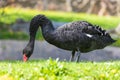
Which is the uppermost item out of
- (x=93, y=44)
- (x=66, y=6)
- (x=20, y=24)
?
(x=93, y=44)

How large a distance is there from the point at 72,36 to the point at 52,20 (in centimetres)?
2212

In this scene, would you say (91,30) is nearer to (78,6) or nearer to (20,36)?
(20,36)

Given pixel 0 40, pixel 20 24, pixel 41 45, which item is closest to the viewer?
pixel 41 45

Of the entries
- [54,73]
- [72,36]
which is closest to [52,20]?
[72,36]

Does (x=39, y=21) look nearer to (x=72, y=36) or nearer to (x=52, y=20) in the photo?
(x=72, y=36)

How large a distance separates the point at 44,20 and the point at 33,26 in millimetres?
260

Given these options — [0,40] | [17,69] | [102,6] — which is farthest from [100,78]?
[102,6]

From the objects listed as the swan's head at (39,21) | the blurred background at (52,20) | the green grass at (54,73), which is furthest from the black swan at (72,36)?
the blurred background at (52,20)

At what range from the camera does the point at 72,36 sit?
11164 millimetres

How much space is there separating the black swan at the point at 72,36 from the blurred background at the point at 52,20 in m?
5.73

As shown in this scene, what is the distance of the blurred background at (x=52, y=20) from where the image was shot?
20344 millimetres

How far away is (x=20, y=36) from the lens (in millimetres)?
26953

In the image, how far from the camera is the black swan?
1116cm

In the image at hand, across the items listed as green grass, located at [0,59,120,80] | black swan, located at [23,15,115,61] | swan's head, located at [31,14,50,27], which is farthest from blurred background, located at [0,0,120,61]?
green grass, located at [0,59,120,80]
